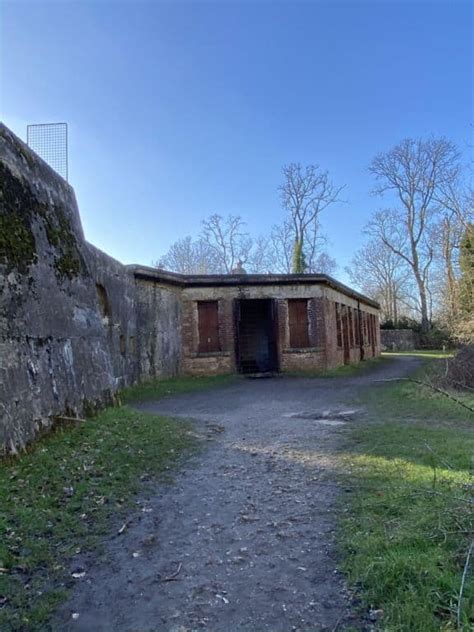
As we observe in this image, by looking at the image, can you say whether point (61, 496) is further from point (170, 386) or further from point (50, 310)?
point (170, 386)

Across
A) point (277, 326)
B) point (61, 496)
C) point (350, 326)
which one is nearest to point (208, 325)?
point (277, 326)

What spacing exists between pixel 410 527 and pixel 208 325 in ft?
43.1

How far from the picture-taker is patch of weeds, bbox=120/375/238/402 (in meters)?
11.4

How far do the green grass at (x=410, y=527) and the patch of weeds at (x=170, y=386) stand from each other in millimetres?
6698

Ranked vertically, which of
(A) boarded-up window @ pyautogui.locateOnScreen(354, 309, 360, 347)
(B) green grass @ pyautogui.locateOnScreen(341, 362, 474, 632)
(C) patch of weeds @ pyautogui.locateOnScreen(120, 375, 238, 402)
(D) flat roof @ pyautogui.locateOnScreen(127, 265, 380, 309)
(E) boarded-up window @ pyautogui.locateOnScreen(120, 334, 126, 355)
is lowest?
(B) green grass @ pyautogui.locateOnScreen(341, 362, 474, 632)

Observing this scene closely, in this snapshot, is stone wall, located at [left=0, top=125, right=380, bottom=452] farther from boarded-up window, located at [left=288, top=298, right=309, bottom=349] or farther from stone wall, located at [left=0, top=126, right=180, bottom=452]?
boarded-up window, located at [left=288, top=298, right=309, bottom=349]

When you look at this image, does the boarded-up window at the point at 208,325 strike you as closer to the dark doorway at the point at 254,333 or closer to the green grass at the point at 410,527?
A: the dark doorway at the point at 254,333

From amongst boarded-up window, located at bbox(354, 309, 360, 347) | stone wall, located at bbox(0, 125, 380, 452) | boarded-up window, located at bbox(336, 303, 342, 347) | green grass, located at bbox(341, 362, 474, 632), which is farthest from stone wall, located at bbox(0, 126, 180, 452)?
boarded-up window, located at bbox(354, 309, 360, 347)

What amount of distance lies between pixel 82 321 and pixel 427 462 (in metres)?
4.88

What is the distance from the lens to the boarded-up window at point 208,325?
16.0m

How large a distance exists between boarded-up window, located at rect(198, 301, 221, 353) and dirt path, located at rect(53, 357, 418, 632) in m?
10.0

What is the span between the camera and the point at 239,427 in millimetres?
7312

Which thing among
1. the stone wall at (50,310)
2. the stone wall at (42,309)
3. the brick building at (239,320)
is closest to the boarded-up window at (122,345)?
the stone wall at (50,310)

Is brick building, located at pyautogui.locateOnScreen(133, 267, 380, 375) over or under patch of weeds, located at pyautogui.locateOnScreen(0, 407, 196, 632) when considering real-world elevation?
over
